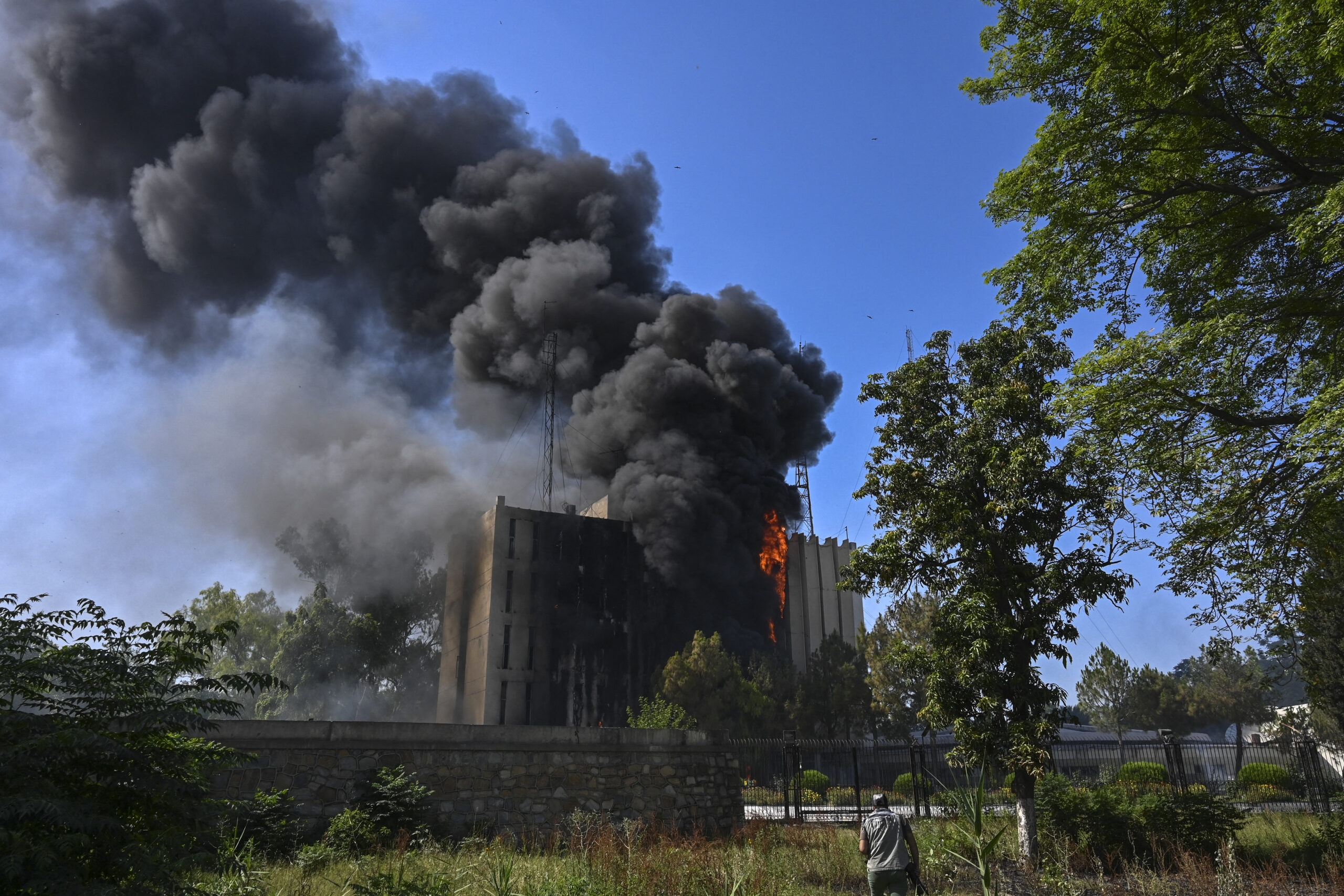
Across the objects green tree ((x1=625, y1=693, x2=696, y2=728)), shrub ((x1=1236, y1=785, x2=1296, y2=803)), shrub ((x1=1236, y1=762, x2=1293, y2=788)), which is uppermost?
green tree ((x1=625, y1=693, x2=696, y2=728))

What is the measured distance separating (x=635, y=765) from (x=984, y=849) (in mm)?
12208

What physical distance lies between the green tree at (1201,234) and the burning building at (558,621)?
119ft

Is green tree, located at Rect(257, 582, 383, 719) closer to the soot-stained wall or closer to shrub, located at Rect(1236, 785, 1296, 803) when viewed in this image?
the soot-stained wall

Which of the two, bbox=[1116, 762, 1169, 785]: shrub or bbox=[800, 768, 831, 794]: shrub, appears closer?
bbox=[1116, 762, 1169, 785]: shrub

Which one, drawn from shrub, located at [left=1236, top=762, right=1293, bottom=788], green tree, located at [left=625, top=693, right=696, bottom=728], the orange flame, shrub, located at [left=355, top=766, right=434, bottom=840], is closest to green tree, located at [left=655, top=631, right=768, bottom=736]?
green tree, located at [left=625, top=693, right=696, bottom=728]

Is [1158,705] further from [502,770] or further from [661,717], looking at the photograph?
[502,770]

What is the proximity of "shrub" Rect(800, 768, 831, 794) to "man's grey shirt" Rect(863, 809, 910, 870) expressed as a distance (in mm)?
19197

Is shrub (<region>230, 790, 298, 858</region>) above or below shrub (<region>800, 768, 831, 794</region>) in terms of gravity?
above

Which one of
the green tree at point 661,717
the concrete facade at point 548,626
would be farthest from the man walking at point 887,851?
the concrete facade at point 548,626

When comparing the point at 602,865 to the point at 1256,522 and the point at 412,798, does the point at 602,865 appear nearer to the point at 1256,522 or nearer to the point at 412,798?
the point at 412,798

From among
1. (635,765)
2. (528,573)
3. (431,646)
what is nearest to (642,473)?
(528,573)

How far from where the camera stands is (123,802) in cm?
575

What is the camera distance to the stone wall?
40.5 ft

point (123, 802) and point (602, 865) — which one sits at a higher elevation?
point (123, 802)
